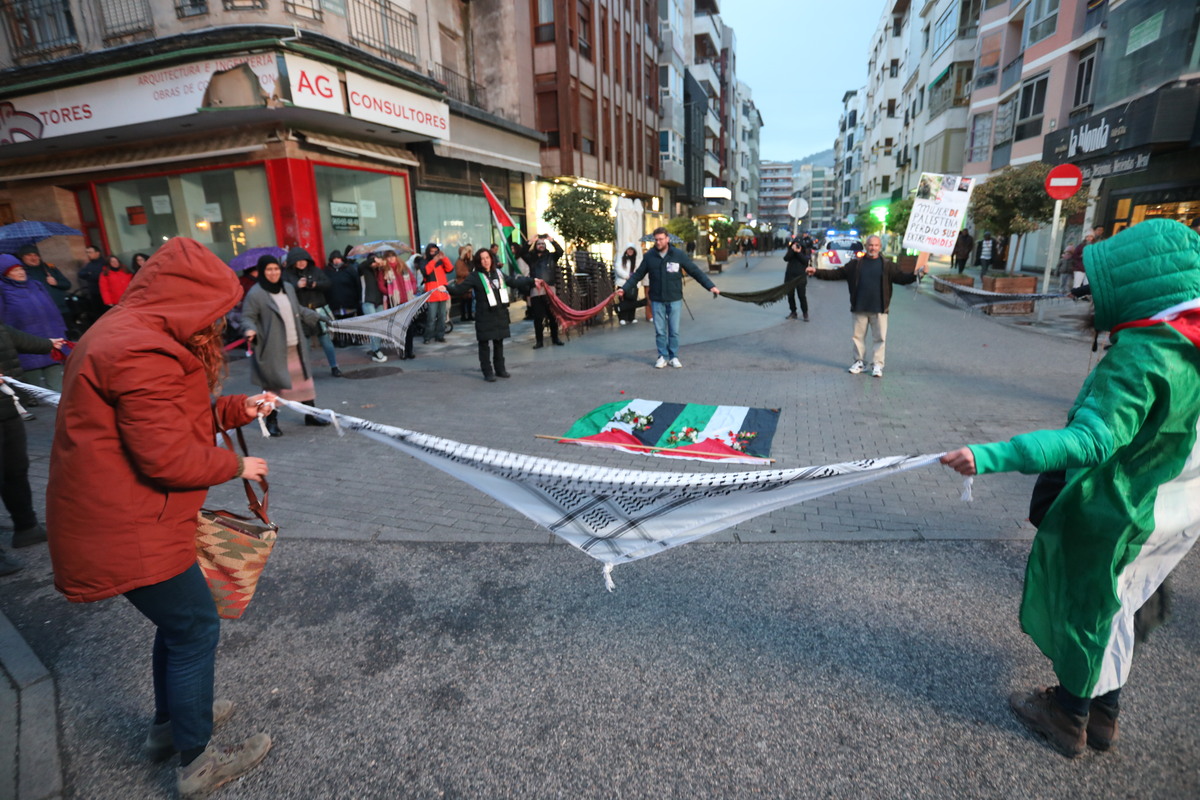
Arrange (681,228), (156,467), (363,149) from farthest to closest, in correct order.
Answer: (681,228) < (363,149) < (156,467)

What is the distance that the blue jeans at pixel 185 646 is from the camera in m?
2.18

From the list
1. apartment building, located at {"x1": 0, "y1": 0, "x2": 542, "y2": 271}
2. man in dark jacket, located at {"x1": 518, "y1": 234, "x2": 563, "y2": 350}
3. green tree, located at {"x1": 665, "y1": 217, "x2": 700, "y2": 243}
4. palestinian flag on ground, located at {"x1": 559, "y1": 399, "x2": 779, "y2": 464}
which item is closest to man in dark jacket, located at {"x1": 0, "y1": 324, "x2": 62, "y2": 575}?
palestinian flag on ground, located at {"x1": 559, "y1": 399, "x2": 779, "y2": 464}

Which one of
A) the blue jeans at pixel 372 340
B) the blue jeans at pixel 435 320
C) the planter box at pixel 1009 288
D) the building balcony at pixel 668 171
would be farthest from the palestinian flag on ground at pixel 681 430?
the building balcony at pixel 668 171

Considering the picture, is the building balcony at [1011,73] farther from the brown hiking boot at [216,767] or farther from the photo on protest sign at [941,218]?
the brown hiking boot at [216,767]

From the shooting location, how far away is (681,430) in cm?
658

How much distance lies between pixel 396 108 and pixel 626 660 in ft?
44.6

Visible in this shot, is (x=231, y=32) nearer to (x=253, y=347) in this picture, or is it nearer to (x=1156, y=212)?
(x=253, y=347)

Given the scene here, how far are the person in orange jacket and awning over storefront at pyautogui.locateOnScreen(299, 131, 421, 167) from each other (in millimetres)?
3022

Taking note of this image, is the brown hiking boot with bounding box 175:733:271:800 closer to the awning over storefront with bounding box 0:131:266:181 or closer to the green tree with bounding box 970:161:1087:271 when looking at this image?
the awning over storefront with bounding box 0:131:266:181

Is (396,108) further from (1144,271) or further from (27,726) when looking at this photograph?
(1144,271)

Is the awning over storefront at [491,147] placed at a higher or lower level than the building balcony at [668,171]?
lower

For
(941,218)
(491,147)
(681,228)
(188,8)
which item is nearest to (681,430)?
(941,218)

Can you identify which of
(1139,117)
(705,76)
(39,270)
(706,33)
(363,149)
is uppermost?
(706,33)

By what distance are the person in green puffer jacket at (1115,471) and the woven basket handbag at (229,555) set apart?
263cm
